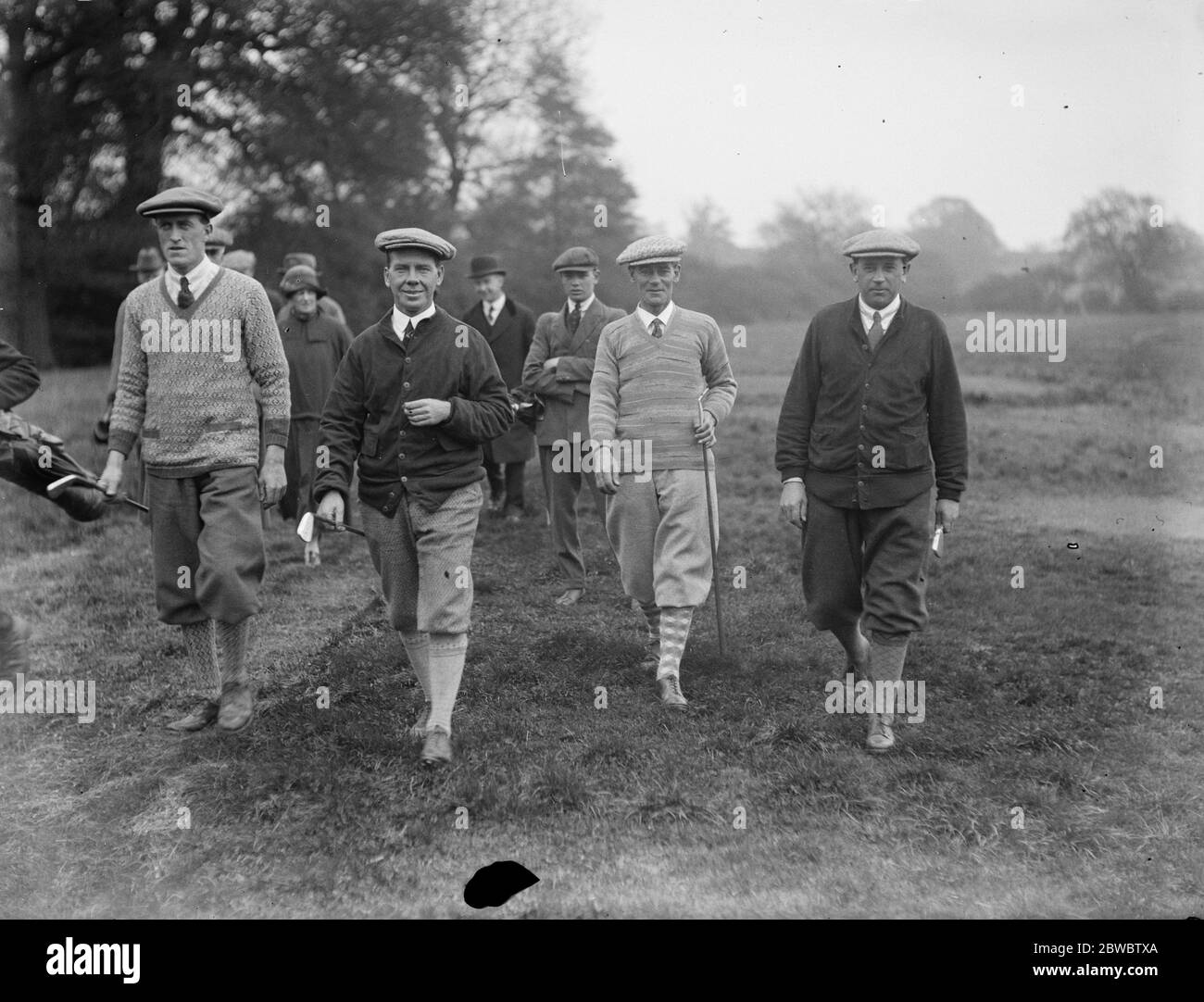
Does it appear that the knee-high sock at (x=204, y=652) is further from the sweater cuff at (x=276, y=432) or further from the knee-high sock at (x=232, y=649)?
the sweater cuff at (x=276, y=432)

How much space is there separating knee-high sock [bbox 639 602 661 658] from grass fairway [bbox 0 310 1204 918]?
152mm

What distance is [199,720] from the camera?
16.9ft

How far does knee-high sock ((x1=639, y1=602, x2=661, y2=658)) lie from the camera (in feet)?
19.3

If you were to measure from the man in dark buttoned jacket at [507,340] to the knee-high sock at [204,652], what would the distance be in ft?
13.5

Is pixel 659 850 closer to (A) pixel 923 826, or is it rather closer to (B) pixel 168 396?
(A) pixel 923 826

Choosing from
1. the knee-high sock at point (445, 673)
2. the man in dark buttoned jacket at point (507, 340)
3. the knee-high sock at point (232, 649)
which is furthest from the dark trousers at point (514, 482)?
the knee-high sock at point (445, 673)

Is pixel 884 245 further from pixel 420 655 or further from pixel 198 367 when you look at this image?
pixel 198 367

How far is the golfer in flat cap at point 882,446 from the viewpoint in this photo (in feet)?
16.3

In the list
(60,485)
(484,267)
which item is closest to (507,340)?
(484,267)

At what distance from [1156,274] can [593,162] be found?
379cm

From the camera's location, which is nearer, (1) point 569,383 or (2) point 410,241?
(2) point 410,241

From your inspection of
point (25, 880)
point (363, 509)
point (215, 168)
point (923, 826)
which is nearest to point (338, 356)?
point (215, 168)

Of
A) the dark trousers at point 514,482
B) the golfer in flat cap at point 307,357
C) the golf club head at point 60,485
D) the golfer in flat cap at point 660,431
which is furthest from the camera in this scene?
the dark trousers at point 514,482

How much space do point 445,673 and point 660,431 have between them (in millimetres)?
1673
